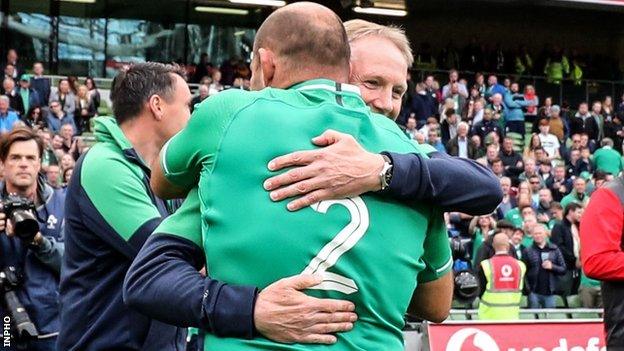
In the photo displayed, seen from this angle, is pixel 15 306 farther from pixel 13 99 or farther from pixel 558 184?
pixel 558 184

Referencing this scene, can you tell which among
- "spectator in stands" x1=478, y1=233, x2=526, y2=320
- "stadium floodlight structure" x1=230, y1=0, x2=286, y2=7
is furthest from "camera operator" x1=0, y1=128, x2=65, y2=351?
"stadium floodlight structure" x1=230, y1=0, x2=286, y2=7

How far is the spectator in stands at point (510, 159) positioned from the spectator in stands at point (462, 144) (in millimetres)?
627

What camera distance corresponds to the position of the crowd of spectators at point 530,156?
765 inches

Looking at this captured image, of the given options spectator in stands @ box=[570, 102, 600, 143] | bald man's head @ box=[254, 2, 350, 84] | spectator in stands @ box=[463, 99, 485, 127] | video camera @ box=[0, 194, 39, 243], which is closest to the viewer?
bald man's head @ box=[254, 2, 350, 84]

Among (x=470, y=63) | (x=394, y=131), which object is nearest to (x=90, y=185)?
(x=394, y=131)

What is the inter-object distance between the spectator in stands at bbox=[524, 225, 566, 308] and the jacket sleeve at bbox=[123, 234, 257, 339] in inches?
662

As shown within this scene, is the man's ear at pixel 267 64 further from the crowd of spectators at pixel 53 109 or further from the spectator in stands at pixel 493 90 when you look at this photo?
the spectator in stands at pixel 493 90

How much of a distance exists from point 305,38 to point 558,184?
22793 millimetres

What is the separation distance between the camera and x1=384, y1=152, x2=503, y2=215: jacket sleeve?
278 centimetres

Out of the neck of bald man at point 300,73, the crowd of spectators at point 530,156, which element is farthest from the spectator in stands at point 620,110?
the neck of bald man at point 300,73

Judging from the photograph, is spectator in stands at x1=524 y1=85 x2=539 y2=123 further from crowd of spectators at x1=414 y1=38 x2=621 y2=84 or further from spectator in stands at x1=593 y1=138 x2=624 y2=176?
spectator in stands at x1=593 y1=138 x2=624 y2=176

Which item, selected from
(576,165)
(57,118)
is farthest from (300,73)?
(576,165)

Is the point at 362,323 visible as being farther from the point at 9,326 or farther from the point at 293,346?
the point at 9,326

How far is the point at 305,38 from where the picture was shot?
2.76m
